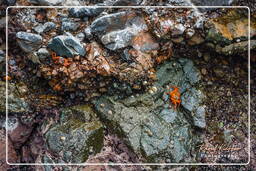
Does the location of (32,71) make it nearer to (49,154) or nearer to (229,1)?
(49,154)

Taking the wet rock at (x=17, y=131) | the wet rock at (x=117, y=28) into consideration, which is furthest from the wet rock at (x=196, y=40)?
the wet rock at (x=17, y=131)

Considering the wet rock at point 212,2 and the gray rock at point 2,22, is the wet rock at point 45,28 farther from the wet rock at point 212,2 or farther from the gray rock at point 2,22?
the wet rock at point 212,2

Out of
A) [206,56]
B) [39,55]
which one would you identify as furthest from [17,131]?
[206,56]

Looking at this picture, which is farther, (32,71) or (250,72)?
(250,72)

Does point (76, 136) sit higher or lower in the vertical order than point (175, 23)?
lower

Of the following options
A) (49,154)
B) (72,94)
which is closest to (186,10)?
(72,94)

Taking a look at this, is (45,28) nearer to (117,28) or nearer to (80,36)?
(80,36)
